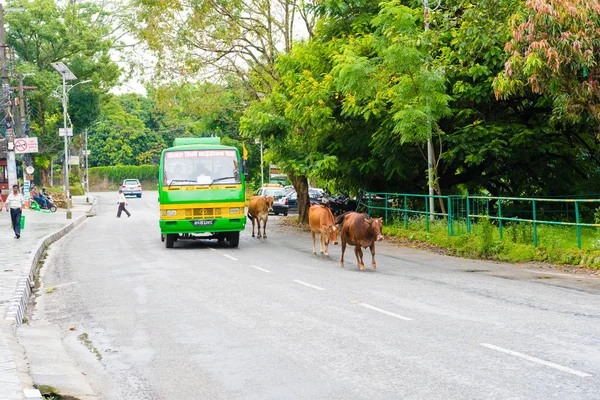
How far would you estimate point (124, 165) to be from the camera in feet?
376

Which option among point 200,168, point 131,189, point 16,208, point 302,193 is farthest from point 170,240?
point 131,189

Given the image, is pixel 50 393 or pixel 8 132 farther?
pixel 8 132

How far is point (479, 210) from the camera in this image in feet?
74.6

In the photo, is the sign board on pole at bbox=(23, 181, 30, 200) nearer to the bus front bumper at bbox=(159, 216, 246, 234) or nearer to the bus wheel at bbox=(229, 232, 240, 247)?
the bus wheel at bbox=(229, 232, 240, 247)

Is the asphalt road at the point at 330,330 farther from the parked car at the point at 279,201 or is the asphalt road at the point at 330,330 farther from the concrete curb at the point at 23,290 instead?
the parked car at the point at 279,201

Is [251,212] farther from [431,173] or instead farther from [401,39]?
[401,39]

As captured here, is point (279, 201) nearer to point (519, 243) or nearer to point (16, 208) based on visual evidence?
point (16, 208)

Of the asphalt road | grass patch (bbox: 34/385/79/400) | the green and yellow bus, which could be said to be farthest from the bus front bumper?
grass patch (bbox: 34/385/79/400)

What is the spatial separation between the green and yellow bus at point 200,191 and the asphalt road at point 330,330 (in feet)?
12.9

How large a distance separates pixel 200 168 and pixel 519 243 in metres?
9.15

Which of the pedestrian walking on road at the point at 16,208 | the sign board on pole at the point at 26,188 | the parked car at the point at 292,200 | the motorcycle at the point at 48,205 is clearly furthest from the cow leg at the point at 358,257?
the motorcycle at the point at 48,205

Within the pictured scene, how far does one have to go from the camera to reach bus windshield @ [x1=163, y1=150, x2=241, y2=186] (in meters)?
22.8

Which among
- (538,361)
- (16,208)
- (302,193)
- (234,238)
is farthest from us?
(302,193)

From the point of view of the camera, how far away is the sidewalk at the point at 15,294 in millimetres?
7393
